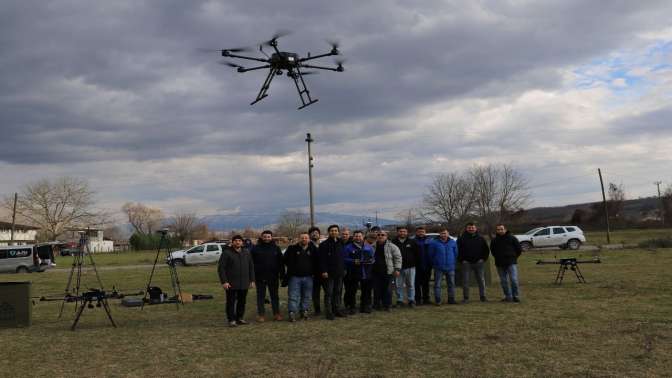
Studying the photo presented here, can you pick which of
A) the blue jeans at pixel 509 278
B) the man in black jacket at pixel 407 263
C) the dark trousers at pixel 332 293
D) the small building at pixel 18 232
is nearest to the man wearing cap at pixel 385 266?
the man in black jacket at pixel 407 263

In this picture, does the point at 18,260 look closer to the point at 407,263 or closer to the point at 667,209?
the point at 407,263

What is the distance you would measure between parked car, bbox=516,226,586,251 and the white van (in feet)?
90.4

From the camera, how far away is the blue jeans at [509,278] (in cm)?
1045

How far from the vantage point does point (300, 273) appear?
30.0ft

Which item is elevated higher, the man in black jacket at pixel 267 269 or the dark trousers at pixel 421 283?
the man in black jacket at pixel 267 269

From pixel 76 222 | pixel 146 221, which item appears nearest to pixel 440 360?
pixel 76 222

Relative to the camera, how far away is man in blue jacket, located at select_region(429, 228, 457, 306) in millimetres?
10508

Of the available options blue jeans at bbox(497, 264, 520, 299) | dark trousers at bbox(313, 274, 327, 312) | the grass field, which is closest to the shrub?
the grass field

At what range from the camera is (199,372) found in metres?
5.96

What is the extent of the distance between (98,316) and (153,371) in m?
5.21

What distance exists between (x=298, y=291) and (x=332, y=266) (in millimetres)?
749

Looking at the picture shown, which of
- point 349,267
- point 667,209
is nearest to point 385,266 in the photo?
point 349,267

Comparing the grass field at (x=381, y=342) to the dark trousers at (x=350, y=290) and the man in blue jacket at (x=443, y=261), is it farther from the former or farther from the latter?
the dark trousers at (x=350, y=290)

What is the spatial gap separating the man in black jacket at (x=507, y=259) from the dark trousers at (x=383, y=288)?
2.40 m
